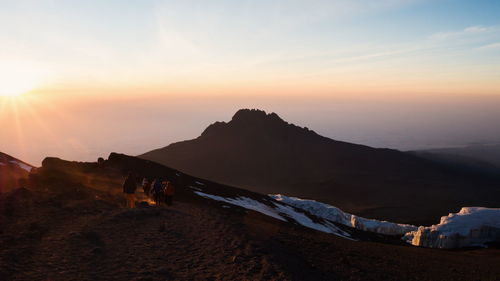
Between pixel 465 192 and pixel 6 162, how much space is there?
508 ft

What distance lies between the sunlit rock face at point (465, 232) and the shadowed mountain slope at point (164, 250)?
107ft

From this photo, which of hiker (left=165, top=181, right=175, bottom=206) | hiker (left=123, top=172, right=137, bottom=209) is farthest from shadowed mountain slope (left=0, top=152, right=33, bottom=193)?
hiker (left=165, top=181, right=175, bottom=206)

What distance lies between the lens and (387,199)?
134 metres

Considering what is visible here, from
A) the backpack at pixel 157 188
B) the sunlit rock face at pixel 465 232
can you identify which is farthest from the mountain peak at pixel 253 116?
the backpack at pixel 157 188

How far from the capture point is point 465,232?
54719 mm

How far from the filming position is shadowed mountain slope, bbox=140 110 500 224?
13350 centimetres

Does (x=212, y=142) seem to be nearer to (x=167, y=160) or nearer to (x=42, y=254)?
(x=167, y=160)

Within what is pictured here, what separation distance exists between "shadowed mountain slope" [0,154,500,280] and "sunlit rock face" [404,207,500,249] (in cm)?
3257

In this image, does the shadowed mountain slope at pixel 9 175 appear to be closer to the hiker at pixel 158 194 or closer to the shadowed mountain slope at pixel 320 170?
the hiker at pixel 158 194

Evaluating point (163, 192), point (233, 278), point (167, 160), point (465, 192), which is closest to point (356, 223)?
point (163, 192)

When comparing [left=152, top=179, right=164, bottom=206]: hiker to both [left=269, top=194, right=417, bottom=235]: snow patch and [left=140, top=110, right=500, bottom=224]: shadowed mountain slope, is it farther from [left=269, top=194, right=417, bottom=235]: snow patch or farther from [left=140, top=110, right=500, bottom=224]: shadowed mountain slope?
[left=140, top=110, right=500, bottom=224]: shadowed mountain slope

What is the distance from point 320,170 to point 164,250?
153 meters

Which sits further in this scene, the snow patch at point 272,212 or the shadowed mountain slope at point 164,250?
the snow patch at point 272,212

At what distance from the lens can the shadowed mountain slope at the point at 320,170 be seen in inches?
5256
